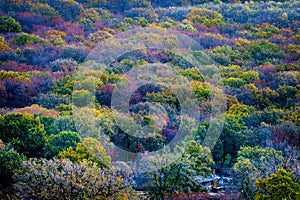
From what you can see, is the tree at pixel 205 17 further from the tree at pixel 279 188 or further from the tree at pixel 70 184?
the tree at pixel 279 188

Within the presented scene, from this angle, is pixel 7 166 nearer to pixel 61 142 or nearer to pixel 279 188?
pixel 61 142

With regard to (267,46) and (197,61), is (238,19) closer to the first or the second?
(267,46)

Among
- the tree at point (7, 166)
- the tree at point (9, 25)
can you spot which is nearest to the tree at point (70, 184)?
the tree at point (7, 166)

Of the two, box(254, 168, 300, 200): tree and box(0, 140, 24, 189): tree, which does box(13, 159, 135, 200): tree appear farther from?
box(254, 168, 300, 200): tree

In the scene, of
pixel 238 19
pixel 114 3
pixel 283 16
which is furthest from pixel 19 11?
pixel 283 16

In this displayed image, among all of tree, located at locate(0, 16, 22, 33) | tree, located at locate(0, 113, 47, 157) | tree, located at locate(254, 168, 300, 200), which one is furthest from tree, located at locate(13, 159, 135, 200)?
tree, located at locate(0, 16, 22, 33)


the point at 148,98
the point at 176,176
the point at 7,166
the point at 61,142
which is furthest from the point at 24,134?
the point at 148,98

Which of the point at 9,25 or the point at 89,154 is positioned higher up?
the point at 9,25
